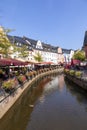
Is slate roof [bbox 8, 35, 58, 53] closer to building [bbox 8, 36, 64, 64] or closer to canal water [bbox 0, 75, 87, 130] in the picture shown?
building [bbox 8, 36, 64, 64]

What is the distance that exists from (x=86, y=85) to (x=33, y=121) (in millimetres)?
13250

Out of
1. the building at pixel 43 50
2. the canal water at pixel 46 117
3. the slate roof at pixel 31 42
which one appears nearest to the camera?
the canal water at pixel 46 117

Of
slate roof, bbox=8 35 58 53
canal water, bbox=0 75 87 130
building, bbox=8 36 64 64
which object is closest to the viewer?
canal water, bbox=0 75 87 130

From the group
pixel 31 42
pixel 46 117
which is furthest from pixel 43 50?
pixel 46 117

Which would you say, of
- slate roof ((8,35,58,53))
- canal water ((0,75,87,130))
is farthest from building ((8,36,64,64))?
canal water ((0,75,87,130))

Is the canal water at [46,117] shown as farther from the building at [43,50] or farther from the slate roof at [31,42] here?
the building at [43,50]

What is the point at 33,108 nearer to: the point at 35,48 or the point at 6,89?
the point at 6,89

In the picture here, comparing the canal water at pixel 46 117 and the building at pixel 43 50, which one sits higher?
the building at pixel 43 50

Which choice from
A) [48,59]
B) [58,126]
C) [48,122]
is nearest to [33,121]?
[48,122]

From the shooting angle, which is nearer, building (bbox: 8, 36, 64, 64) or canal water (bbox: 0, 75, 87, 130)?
canal water (bbox: 0, 75, 87, 130)

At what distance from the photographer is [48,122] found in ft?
50.5

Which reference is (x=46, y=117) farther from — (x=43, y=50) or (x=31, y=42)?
(x=43, y=50)

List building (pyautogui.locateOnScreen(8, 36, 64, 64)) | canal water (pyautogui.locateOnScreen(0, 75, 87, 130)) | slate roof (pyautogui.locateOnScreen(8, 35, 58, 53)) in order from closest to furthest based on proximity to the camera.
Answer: canal water (pyautogui.locateOnScreen(0, 75, 87, 130)) < slate roof (pyautogui.locateOnScreen(8, 35, 58, 53)) < building (pyautogui.locateOnScreen(8, 36, 64, 64))

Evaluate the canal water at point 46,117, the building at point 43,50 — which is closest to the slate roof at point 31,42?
the building at point 43,50
